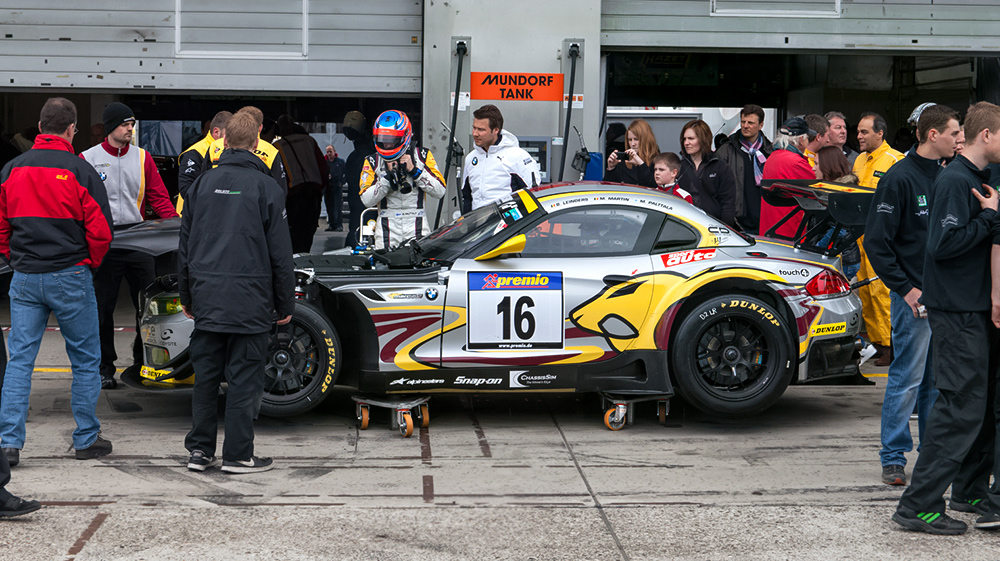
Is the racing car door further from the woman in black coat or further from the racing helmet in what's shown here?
the woman in black coat

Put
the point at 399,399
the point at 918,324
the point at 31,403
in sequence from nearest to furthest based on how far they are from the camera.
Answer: the point at 918,324 → the point at 399,399 → the point at 31,403

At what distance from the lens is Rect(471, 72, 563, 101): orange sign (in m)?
10.9

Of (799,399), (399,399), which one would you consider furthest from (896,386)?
(399,399)

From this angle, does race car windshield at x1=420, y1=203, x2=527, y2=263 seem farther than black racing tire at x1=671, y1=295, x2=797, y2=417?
Yes

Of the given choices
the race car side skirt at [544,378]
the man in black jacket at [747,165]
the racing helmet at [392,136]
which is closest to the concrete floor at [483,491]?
the race car side skirt at [544,378]

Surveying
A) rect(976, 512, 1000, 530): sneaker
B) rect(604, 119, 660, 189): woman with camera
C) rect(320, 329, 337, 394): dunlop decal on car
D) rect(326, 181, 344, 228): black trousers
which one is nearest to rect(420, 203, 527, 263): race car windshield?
rect(320, 329, 337, 394): dunlop decal on car

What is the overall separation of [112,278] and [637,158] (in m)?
4.64

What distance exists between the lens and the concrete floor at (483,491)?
4.38m

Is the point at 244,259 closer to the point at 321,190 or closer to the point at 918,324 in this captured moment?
the point at 918,324

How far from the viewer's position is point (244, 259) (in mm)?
5293

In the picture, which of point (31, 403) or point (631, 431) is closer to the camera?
point (631, 431)

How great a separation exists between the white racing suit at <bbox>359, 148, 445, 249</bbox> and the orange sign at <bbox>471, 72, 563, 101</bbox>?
2.89 metres

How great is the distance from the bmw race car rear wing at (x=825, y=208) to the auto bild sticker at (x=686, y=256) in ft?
2.31

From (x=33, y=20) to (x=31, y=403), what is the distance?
525cm
